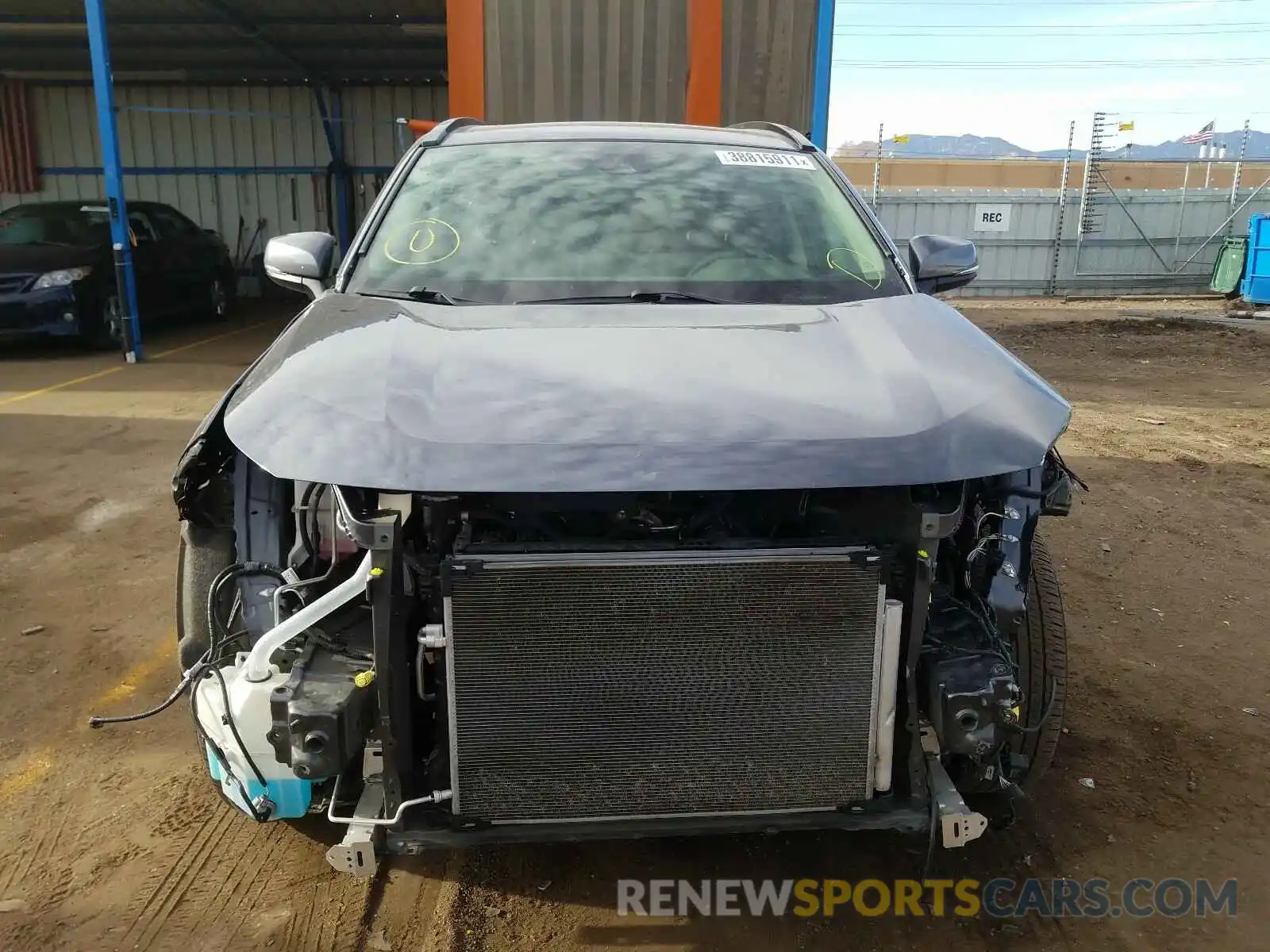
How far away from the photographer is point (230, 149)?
17.5 m

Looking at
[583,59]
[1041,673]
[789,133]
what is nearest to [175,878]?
[1041,673]

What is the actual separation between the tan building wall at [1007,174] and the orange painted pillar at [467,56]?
94.3 feet

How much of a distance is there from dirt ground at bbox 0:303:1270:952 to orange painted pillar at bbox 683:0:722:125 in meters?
3.72

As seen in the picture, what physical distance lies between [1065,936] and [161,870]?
2.23 m

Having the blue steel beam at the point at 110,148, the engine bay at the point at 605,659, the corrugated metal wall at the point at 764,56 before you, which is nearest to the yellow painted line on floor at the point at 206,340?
the blue steel beam at the point at 110,148

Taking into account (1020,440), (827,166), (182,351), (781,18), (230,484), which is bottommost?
(182,351)

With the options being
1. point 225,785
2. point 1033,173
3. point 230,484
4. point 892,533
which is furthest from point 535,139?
point 1033,173

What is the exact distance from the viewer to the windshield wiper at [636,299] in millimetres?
2631

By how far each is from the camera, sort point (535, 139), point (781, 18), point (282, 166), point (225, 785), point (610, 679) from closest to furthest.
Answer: point (610, 679) < point (225, 785) < point (535, 139) < point (781, 18) < point (282, 166)

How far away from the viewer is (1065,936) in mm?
2264

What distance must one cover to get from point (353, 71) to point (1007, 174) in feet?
104

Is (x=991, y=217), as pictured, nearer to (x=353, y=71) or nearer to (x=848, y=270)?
(x=353, y=71)

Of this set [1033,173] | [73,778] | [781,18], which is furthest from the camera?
[1033,173]

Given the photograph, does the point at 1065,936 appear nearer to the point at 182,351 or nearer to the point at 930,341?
the point at 930,341
